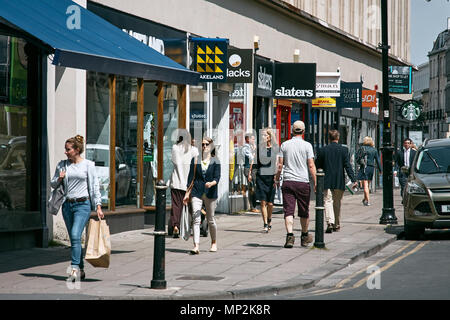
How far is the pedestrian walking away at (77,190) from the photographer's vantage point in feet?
36.1

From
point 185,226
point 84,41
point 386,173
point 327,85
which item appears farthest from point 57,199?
point 327,85

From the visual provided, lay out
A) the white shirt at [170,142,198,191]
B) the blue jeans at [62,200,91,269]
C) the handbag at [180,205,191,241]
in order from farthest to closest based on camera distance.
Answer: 1. the white shirt at [170,142,198,191]
2. the handbag at [180,205,191,241]
3. the blue jeans at [62,200,91,269]

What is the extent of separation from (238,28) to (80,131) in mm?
8375

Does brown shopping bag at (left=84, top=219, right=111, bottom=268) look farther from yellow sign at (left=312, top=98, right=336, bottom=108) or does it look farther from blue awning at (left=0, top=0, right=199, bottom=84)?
yellow sign at (left=312, top=98, right=336, bottom=108)

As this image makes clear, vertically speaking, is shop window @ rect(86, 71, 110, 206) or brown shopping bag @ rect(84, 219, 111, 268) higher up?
shop window @ rect(86, 71, 110, 206)

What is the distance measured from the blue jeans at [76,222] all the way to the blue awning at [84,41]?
1.80 m

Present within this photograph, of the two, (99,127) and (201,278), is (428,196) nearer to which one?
(99,127)

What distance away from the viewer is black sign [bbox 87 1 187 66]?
1654 cm

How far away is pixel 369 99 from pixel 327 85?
8.28 meters

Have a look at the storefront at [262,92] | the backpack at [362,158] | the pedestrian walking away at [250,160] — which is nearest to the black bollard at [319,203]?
the pedestrian walking away at [250,160]

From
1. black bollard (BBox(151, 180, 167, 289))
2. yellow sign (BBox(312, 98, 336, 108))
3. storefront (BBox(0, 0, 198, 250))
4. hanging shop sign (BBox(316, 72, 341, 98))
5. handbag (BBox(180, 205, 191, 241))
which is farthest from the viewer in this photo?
yellow sign (BBox(312, 98, 336, 108))

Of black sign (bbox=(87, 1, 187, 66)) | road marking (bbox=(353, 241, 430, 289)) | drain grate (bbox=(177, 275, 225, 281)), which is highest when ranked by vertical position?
black sign (bbox=(87, 1, 187, 66))

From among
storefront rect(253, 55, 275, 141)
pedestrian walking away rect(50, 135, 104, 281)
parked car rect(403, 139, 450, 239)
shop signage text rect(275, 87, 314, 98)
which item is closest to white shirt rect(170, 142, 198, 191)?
parked car rect(403, 139, 450, 239)

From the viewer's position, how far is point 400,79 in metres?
35.9
